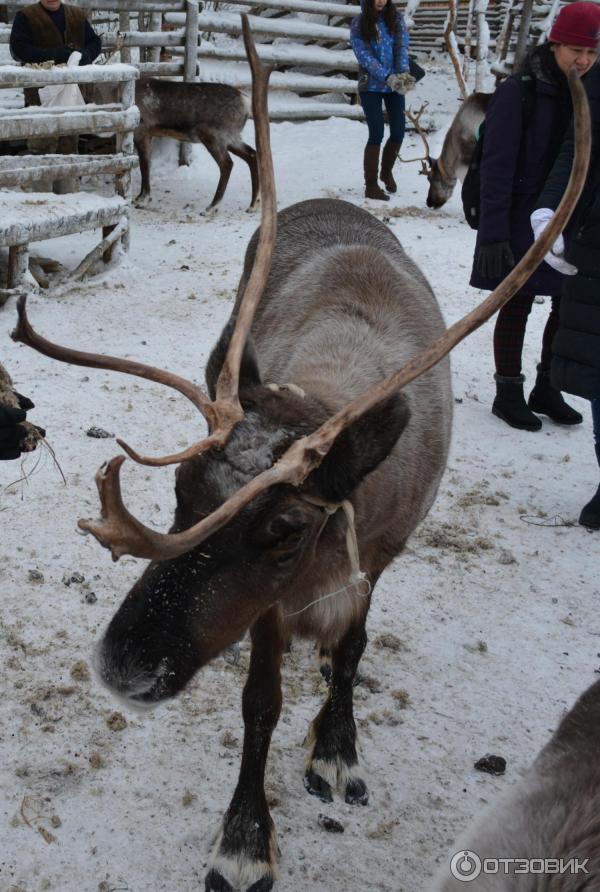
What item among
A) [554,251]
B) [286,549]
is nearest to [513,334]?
[554,251]

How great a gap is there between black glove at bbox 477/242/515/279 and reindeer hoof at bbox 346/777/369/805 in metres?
2.77

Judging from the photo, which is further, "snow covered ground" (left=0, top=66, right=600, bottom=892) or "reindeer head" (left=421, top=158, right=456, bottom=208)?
"reindeer head" (left=421, top=158, right=456, bottom=208)

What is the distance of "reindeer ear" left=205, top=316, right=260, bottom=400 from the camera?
214 cm

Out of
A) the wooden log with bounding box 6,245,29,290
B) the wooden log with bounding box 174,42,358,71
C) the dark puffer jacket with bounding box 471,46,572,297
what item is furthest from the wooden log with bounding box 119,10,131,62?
the dark puffer jacket with bounding box 471,46,572,297

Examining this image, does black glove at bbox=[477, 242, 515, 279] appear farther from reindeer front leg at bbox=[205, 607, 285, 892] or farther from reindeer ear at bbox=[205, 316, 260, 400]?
reindeer front leg at bbox=[205, 607, 285, 892]

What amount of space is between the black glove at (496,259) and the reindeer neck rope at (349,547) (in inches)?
98.7

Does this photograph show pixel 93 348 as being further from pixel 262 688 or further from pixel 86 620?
pixel 262 688

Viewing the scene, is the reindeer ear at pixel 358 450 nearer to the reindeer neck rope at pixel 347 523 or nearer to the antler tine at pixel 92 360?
the reindeer neck rope at pixel 347 523

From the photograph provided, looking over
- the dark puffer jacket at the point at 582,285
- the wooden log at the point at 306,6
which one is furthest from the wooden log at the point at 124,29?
the dark puffer jacket at the point at 582,285

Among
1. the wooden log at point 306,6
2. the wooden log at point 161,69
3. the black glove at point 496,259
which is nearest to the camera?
the black glove at point 496,259

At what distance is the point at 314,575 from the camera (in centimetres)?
222

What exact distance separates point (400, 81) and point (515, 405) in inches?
225

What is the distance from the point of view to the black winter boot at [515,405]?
4914mm

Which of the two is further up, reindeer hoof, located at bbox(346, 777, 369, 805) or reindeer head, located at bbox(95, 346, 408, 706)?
reindeer head, located at bbox(95, 346, 408, 706)
